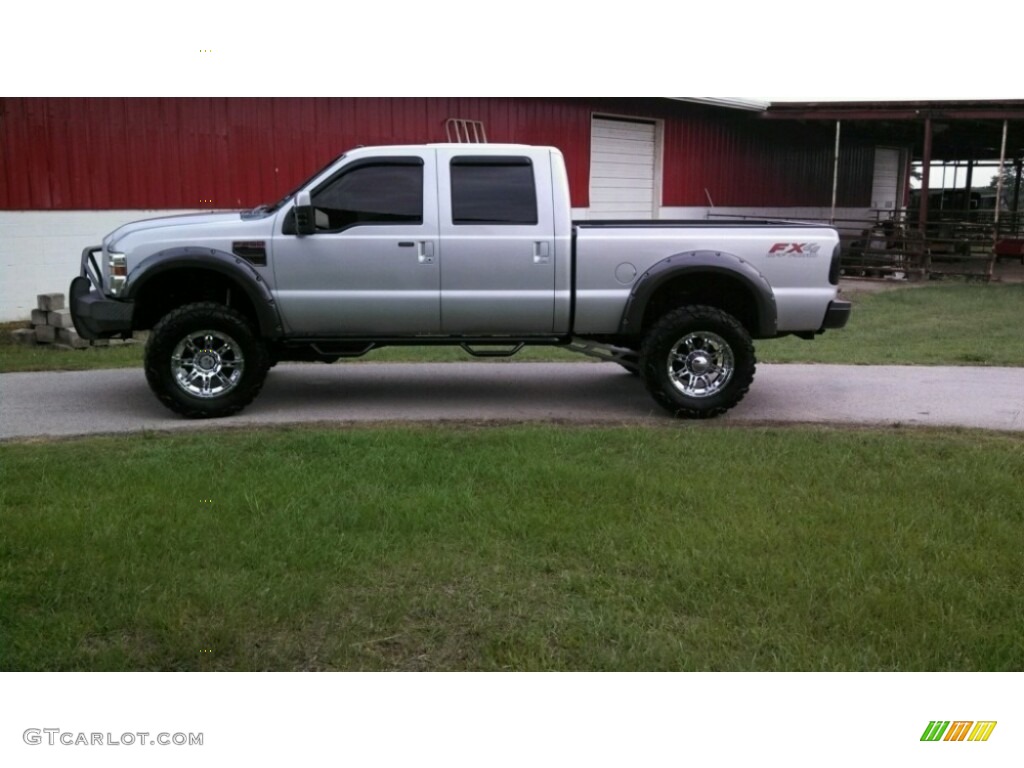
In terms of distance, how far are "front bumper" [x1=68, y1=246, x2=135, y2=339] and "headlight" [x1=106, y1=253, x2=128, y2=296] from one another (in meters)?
0.16

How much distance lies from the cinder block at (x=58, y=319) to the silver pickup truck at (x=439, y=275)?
11.8ft

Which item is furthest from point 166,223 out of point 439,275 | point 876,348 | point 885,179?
point 885,179

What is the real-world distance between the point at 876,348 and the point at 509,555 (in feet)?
26.9

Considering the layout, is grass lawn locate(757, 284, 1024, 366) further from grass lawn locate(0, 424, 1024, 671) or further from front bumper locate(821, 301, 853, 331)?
grass lawn locate(0, 424, 1024, 671)

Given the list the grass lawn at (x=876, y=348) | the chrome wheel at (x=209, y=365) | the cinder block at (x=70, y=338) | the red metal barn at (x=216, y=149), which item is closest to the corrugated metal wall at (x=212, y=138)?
the red metal barn at (x=216, y=149)

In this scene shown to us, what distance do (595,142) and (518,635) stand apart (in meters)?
15.7

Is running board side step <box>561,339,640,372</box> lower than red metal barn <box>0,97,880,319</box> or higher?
lower

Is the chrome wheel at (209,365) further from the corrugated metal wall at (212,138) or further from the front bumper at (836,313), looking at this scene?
the corrugated metal wall at (212,138)

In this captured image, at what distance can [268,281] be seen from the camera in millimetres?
7602

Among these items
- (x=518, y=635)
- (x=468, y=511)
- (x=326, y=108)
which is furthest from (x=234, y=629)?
(x=326, y=108)

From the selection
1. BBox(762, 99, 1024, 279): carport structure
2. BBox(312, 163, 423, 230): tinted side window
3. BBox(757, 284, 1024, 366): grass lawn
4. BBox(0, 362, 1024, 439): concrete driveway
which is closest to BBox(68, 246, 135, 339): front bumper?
BBox(0, 362, 1024, 439): concrete driveway

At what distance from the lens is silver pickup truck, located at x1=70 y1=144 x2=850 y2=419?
7555 millimetres

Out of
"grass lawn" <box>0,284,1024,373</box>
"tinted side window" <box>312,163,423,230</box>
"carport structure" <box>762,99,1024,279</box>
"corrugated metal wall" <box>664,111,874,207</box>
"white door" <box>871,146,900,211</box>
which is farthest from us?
"white door" <box>871,146,900,211</box>

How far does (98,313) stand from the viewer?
299 inches
